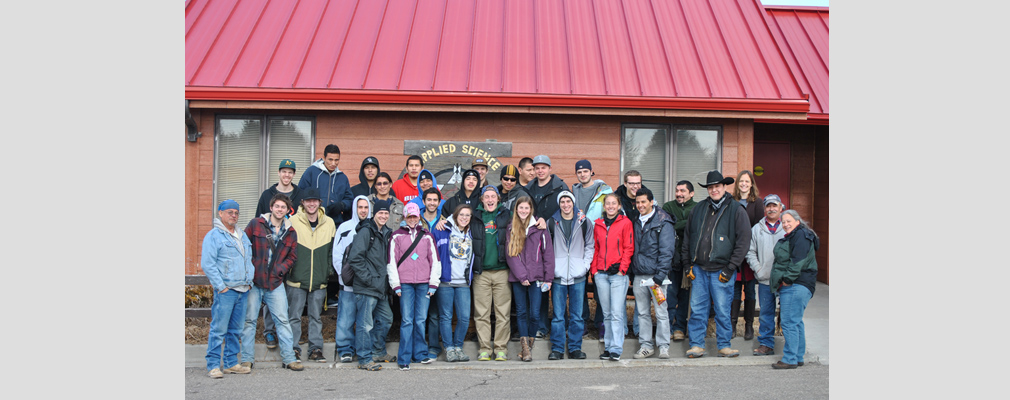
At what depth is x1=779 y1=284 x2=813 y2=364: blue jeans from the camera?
7.09 metres

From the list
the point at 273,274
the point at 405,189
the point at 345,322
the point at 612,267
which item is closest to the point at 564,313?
the point at 612,267

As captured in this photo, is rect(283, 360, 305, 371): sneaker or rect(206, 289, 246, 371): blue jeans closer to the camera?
rect(206, 289, 246, 371): blue jeans

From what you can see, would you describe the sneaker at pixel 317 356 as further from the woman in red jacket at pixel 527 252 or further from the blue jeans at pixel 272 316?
the woman in red jacket at pixel 527 252

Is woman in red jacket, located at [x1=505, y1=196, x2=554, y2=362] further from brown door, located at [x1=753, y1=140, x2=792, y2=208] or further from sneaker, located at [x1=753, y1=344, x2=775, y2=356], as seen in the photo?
brown door, located at [x1=753, y1=140, x2=792, y2=208]

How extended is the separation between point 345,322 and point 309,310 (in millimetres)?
423

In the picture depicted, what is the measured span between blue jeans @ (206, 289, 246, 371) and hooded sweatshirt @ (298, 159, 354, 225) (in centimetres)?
182

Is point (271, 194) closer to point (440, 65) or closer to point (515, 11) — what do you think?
point (440, 65)

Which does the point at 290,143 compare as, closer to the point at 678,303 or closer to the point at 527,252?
the point at 527,252

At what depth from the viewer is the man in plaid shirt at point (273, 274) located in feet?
23.0

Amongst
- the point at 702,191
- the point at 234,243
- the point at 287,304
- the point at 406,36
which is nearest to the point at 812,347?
the point at 702,191

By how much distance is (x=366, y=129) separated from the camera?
32.1 feet

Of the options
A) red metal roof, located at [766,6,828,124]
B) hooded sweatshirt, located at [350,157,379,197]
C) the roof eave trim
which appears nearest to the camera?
hooded sweatshirt, located at [350,157,379,197]

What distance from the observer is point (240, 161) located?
389 inches

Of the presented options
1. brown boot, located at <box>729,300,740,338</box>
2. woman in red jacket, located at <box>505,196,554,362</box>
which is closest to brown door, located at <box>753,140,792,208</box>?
brown boot, located at <box>729,300,740,338</box>
